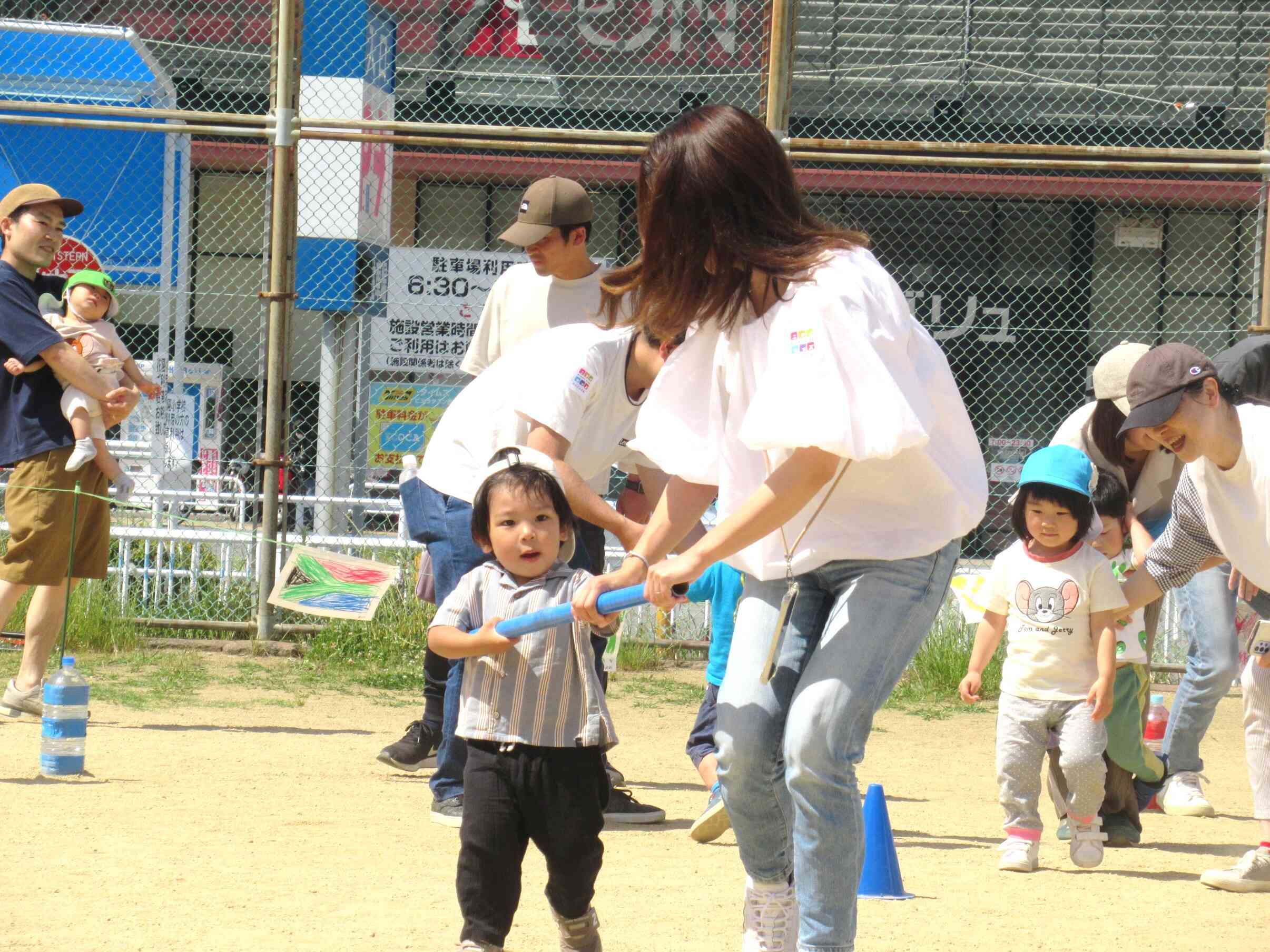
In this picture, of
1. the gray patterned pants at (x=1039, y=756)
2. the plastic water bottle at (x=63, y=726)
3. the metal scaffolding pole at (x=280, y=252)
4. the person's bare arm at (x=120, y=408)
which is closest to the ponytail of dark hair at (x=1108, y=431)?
the gray patterned pants at (x=1039, y=756)

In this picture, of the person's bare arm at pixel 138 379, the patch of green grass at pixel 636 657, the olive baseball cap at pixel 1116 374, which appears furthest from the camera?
the patch of green grass at pixel 636 657

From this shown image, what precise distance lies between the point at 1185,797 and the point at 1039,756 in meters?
1.24

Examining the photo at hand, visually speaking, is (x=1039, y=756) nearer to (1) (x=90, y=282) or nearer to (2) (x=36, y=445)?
(2) (x=36, y=445)

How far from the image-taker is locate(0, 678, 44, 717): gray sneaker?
6.45 m

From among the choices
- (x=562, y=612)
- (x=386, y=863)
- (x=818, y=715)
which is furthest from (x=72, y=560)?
(x=818, y=715)

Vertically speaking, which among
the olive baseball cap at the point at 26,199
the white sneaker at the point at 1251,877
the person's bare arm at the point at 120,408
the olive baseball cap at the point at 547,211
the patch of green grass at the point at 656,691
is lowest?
the patch of green grass at the point at 656,691

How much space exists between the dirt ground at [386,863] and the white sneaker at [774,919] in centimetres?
51

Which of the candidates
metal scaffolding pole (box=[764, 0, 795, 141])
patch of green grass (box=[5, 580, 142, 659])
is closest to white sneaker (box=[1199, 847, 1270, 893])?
metal scaffolding pole (box=[764, 0, 795, 141])

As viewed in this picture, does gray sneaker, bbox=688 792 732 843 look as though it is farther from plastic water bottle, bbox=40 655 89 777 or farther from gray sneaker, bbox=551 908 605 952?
plastic water bottle, bbox=40 655 89 777

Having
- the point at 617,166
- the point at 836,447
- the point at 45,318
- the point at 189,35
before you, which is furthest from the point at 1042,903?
the point at 189,35

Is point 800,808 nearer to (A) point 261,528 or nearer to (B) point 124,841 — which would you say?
(B) point 124,841

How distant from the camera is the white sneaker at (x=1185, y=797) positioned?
5891 mm

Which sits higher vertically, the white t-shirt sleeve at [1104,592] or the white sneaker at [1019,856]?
the white t-shirt sleeve at [1104,592]

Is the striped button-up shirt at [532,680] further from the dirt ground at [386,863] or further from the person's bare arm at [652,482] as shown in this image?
the person's bare arm at [652,482]
